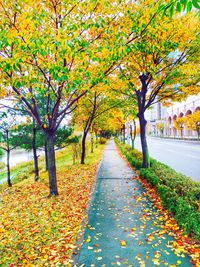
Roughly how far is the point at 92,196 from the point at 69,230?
10.2ft

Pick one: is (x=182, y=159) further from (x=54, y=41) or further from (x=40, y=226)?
(x=54, y=41)

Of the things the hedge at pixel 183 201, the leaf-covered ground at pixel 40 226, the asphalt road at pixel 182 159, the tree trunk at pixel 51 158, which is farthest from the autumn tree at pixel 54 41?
the asphalt road at pixel 182 159

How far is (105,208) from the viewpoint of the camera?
289 inches

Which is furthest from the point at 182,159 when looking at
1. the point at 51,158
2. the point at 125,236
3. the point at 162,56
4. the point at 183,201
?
the point at 125,236

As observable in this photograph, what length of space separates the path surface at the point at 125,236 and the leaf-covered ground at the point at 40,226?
1.28ft

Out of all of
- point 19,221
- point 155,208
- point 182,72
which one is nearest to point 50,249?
point 19,221

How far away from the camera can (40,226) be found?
19.5ft

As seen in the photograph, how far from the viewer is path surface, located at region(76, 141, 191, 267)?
14.1 ft

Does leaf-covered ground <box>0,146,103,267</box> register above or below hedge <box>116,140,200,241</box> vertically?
below

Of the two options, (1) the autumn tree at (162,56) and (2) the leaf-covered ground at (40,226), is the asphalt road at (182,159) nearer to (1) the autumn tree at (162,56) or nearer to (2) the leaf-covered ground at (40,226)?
(1) the autumn tree at (162,56)

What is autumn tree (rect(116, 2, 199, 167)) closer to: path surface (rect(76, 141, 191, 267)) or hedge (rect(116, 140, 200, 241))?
hedge (rect(116, 140, 200, 241))

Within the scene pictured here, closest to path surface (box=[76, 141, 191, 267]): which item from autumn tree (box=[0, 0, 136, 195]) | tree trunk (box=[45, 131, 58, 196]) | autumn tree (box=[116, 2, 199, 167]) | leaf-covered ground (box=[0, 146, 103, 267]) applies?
leaf-covered ground (box=[0, 146, 103, 267])

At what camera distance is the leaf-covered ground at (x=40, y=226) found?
4.48 m

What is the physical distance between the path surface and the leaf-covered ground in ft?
1.28
